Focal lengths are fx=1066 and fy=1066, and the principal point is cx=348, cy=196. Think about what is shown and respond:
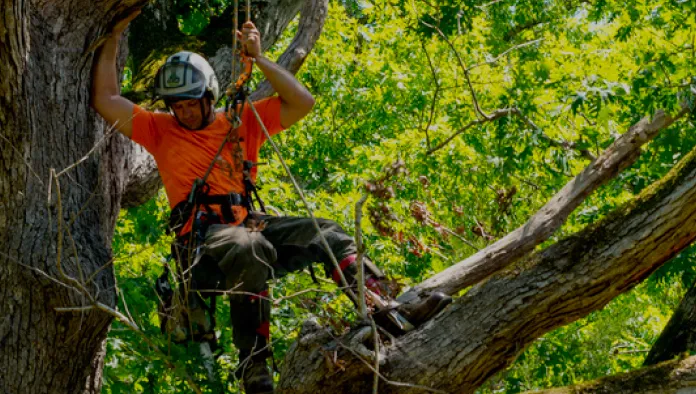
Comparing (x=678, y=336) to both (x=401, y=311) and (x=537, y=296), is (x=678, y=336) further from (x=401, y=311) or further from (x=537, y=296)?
(x=401, y=311)

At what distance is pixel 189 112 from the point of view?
5.47 metres

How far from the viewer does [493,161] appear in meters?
8.65

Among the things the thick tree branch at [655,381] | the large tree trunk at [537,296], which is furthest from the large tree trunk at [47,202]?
the thick tree branch at [655,381]

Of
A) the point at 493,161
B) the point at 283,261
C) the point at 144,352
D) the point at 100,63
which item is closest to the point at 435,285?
the point at 283,261

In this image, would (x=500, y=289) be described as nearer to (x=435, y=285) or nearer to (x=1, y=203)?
(x=435, y=285)

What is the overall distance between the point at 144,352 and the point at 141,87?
181cm

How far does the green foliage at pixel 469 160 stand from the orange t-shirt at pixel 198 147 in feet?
2.28

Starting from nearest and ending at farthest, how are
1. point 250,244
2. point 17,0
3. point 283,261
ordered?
point 17,0 → point 250,244 → point 283,261

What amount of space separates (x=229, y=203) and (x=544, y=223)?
74.0 inches

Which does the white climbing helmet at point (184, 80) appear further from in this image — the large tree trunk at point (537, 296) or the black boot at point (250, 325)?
the large tree trunk at point (537, 296)

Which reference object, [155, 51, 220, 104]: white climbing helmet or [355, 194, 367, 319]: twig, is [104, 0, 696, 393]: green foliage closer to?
[355, 194, 367, 319]: twig

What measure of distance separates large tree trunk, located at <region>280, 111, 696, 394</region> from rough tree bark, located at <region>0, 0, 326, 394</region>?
107 centimetres

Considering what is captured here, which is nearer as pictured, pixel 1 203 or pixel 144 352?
pixel 1 203

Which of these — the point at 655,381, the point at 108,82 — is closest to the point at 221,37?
the point at 108,82
